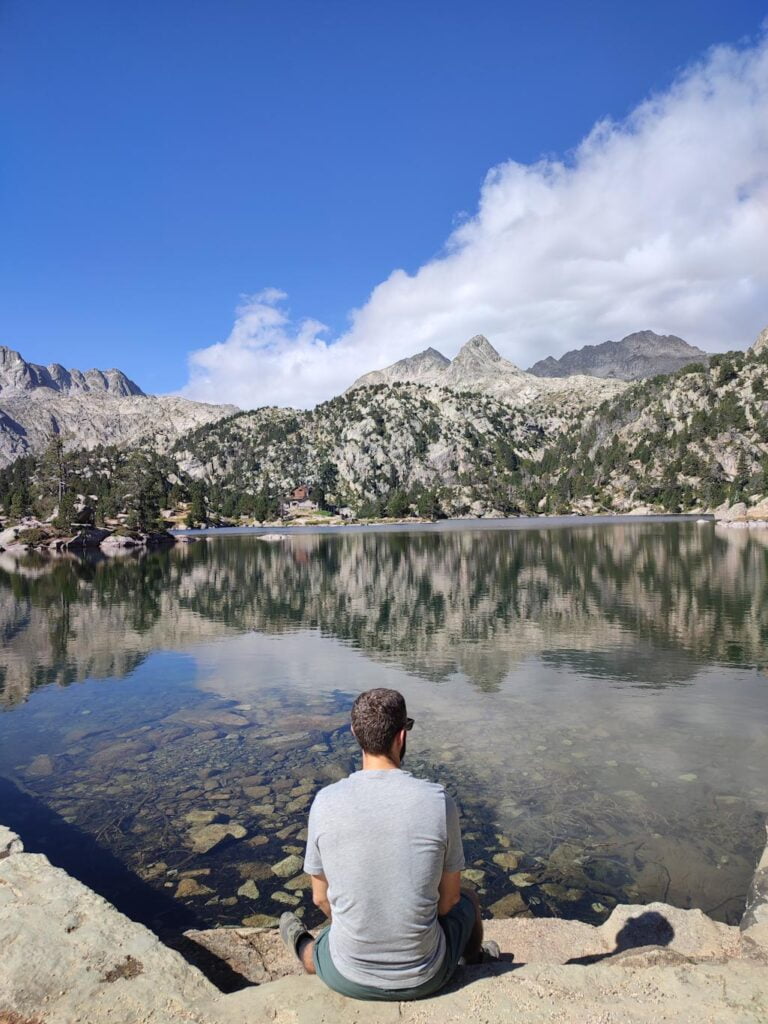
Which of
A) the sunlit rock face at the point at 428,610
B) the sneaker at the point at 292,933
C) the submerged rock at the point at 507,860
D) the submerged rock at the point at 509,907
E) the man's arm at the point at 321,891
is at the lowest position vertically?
the sunlit rock face at the point at 428,610

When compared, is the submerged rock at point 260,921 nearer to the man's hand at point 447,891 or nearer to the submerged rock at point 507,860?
the submerged rock at point 507,860

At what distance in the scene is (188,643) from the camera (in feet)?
116

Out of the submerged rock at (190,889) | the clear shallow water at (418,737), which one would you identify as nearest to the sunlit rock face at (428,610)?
the clear shallow water at (418,737)

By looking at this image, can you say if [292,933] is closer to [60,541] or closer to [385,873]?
[385,873]

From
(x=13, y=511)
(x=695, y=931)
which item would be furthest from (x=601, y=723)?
(x=13, y=511)

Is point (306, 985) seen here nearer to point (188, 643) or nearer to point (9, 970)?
point (9, 970)

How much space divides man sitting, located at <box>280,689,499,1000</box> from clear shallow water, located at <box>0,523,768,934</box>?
18.7ft

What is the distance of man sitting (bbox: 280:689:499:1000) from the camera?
5910 mm

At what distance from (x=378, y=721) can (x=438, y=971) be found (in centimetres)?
237

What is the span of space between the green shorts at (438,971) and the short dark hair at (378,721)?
1.95m

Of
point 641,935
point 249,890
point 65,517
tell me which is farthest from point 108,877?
point 65,517

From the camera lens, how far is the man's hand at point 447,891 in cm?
632

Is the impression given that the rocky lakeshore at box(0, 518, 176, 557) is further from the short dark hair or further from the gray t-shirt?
the gray t-shirt

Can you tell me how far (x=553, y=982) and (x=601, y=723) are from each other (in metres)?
14.9
